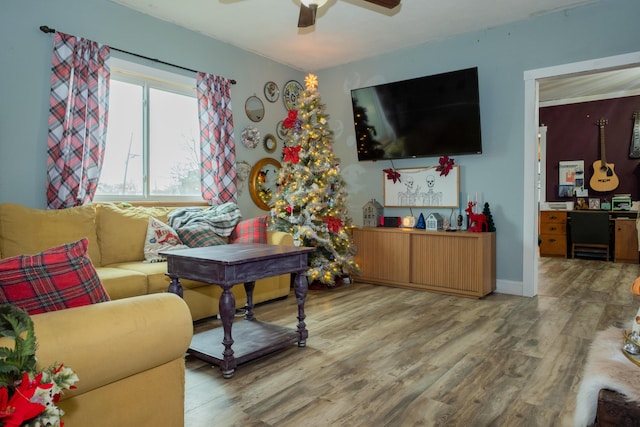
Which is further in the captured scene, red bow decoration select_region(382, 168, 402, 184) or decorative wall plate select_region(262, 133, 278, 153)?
decorative wall plate select_region(262, 133, 278, 153)

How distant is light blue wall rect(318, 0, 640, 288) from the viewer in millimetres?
3953

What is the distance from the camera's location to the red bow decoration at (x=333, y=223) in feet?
15.6

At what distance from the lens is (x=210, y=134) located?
4586 millimetres

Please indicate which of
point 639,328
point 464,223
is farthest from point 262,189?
point 639,328

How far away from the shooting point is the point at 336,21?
4367 mm

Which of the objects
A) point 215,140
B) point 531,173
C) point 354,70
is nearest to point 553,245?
point 531,173

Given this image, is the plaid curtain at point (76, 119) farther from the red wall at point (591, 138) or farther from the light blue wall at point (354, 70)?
the red wall at point (591, 138)

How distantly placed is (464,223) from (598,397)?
366 cm

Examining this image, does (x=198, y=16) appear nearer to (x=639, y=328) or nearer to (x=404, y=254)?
(x=404, y=254)

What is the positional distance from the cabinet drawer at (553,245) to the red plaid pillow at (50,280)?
24.9 feet

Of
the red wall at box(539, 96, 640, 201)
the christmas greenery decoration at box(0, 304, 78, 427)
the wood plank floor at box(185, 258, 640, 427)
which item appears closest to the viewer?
the christmas greenery decoration at box(0, 304, 78, 427)

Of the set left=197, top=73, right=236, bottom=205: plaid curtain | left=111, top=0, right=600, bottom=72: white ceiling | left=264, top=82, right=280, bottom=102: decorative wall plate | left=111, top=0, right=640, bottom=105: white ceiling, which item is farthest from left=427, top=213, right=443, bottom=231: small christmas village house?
left=264, top=82, right=280, bottom=102: decorative wall plate

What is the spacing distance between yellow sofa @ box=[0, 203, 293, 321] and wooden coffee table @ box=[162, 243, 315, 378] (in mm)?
440

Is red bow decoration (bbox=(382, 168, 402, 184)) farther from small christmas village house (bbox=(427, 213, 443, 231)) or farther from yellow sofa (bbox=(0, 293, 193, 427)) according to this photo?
yellow sofa (bbox=(0, 293, 193, 427))
